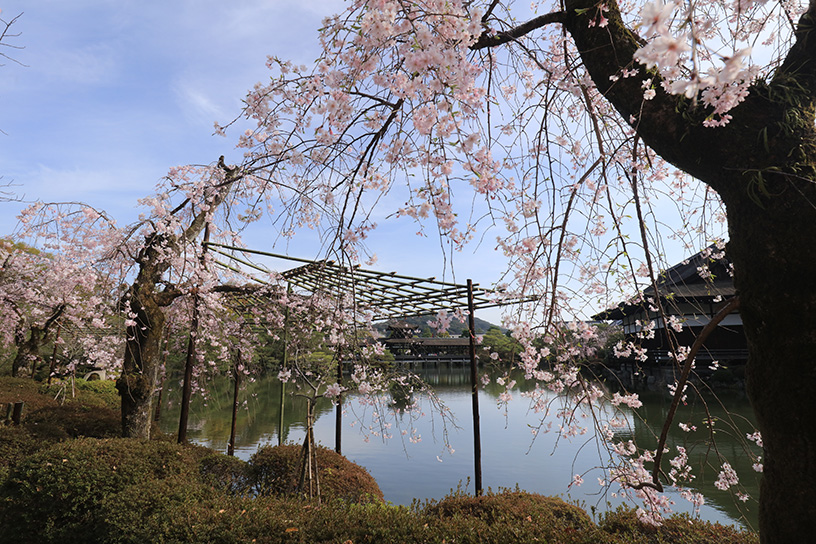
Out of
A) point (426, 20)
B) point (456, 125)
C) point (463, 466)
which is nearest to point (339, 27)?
point (426, 20)

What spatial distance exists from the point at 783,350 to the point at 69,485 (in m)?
5.23

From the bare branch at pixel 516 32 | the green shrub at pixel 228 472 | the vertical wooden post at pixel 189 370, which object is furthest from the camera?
the vertical wooden post at pixel 189 370

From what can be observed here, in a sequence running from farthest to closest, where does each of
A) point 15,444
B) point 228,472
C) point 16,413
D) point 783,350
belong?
point 16,413 < point 15,444 < point 228,472 < point 783,350

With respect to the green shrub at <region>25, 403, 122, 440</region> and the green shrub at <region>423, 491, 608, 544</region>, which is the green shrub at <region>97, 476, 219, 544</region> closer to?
the green shrub at <region>423, 491, 608, 544</region>

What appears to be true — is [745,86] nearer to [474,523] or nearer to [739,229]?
[739,229]

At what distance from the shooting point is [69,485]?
405 centimetres

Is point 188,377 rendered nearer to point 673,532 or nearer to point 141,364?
point 141,364

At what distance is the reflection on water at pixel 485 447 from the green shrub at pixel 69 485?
1.85 meters

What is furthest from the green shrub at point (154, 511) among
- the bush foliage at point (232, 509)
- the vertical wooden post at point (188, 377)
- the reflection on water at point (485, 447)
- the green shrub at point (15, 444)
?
the vertical wooden post at point (188, 377)

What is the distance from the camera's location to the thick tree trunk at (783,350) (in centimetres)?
142

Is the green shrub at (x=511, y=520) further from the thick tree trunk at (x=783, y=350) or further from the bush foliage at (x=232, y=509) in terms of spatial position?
the thick tree trunk at (x=783, y=350)

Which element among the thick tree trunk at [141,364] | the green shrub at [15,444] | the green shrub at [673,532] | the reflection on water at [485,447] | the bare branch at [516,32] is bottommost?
the reflection on water at [485,447]

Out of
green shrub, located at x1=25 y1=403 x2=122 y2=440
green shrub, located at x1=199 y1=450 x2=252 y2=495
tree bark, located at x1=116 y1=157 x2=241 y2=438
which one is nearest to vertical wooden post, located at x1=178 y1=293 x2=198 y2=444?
tree bark, located at x1=116 y1=157 x2=241 y2=438

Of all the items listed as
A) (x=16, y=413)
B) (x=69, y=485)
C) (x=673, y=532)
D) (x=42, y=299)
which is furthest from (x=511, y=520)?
(x=42, y=299)
